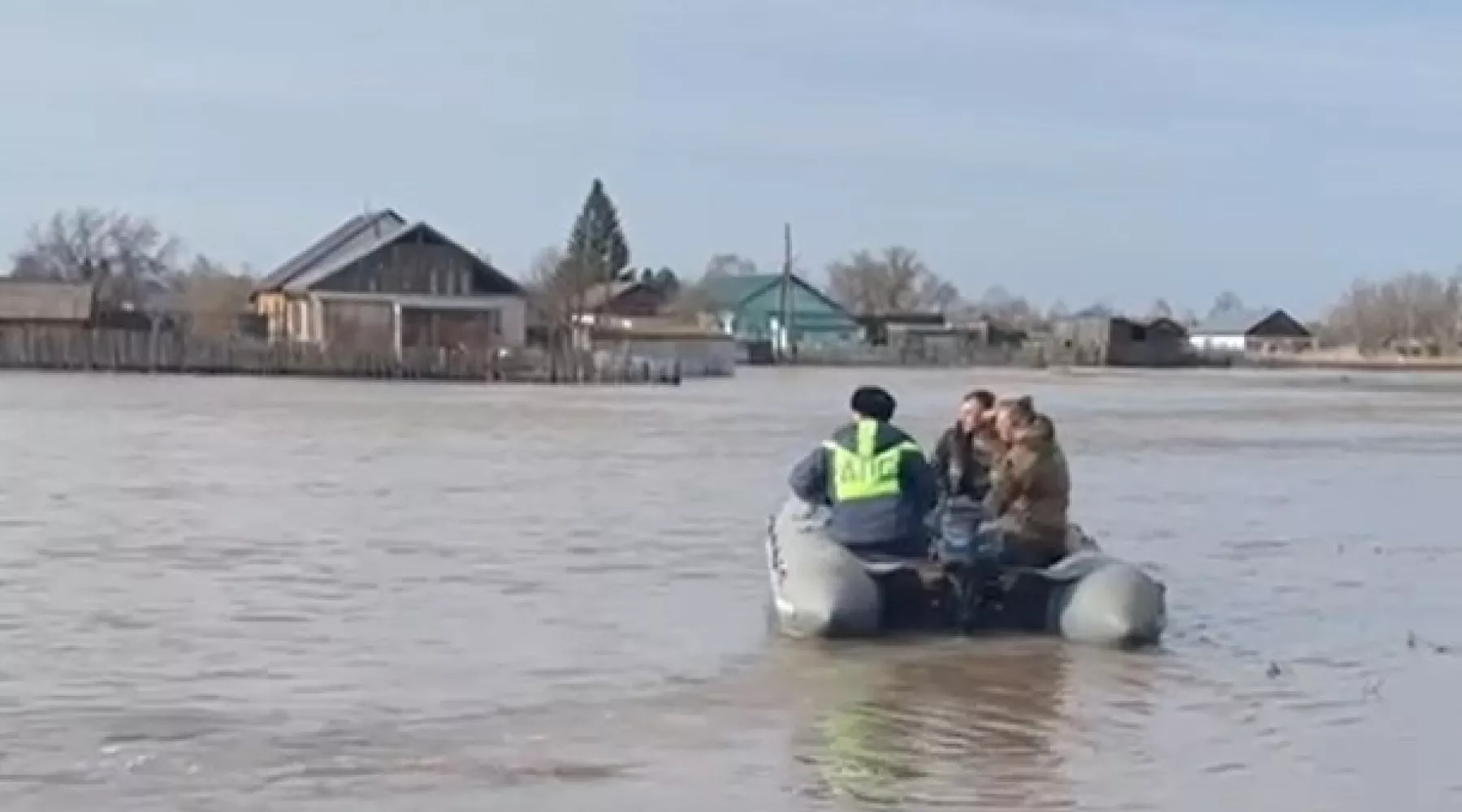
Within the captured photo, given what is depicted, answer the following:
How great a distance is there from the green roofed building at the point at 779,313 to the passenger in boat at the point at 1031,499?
355 feet

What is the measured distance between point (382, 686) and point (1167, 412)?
45.1 meters

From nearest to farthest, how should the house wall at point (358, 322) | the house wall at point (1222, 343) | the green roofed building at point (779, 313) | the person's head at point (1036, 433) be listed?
the person's head at point (1036, 433)
the house wall at point (358, 322)
the green roofed building at point (779, 313)
the house wall at point (1222, 343)

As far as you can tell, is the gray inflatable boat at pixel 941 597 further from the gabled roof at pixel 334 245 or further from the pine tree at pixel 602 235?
the pine tree at pixel 602 235

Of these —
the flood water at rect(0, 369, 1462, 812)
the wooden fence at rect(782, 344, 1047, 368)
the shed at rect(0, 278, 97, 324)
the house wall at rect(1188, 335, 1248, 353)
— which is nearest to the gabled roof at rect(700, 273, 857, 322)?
the wooden fence at rect(782, 344, 1047, 368)

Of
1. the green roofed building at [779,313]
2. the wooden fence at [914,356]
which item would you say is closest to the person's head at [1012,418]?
the wooden fence at [914,356]

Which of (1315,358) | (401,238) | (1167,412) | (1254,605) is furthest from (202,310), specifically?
(1254,605)

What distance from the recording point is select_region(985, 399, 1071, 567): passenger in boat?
13617 mm

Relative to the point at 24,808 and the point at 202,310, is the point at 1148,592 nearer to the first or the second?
the point at 24,808

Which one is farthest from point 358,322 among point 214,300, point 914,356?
point 914,356

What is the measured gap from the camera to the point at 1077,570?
1366cm

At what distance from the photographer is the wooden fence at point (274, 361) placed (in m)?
76.2

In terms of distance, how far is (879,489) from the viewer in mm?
13328

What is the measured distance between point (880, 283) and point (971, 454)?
138 metres

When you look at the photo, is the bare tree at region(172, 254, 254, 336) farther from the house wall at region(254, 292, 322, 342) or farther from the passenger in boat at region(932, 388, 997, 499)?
the passenger in boat at region(932, 388, 997, 499)
